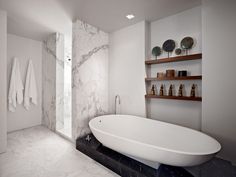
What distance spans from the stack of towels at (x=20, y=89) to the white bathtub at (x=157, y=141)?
77.8 inches

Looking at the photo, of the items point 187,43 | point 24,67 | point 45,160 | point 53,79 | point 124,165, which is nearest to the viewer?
point 124,165

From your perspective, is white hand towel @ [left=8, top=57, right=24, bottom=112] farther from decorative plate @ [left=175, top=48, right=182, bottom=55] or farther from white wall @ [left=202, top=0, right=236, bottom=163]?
white wall @ [left=202, top=0, right=236, bottom=163]

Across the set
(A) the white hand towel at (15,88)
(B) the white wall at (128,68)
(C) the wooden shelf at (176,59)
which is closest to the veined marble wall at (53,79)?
(A) the white hand towel at (15,88)

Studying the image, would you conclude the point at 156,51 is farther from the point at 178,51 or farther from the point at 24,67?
the point at 24,67

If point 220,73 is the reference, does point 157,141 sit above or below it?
below

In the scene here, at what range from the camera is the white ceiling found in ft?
5.93

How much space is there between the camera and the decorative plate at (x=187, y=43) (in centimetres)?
195

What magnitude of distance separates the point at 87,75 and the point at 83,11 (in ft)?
3.62

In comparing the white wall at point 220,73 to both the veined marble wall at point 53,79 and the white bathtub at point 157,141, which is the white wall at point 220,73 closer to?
the white bathtub at point 157,141

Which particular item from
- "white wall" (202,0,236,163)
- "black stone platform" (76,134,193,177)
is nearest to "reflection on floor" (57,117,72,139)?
"black stone platform" (76,134,193,177)

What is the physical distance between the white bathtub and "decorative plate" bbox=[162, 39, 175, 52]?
1.25 m

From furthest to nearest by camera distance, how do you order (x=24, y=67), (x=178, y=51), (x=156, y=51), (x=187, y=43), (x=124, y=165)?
(x=24, y=67)
(x=156, y=51)
(x=178, y=51)
(x=187, y=43)
(x=124, y=165)

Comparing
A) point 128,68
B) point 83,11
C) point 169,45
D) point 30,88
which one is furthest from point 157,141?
point 30,88

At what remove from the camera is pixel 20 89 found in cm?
283
